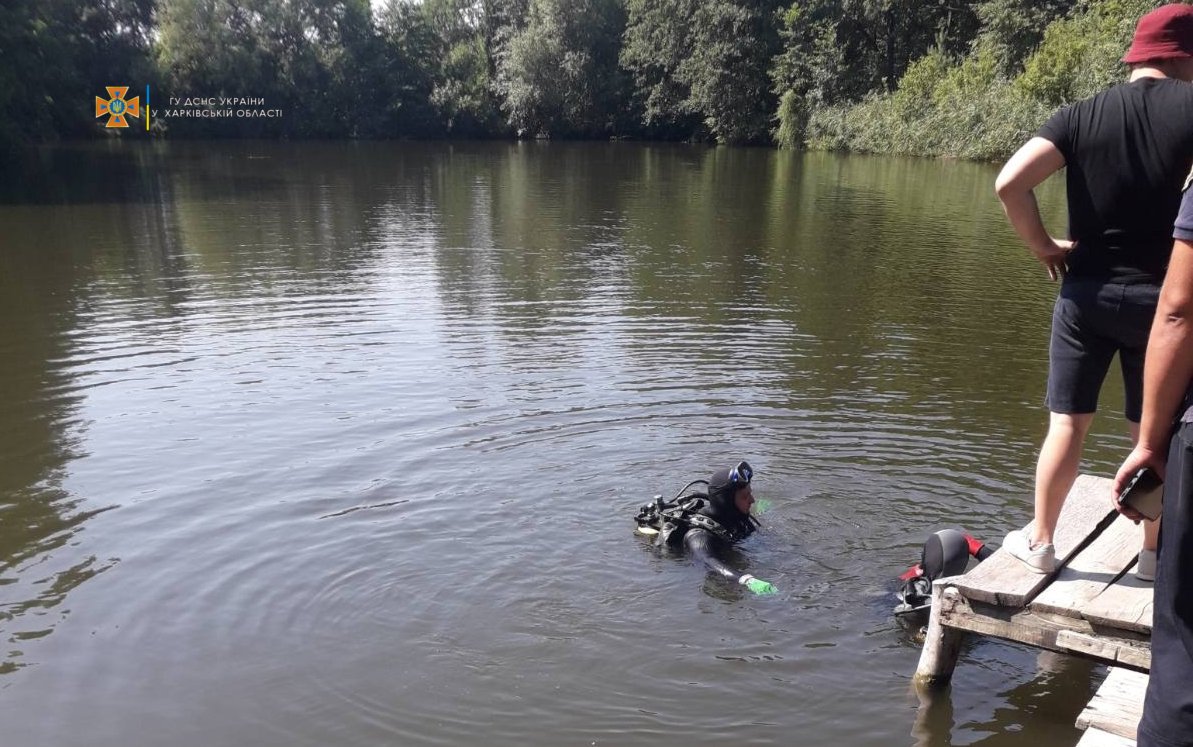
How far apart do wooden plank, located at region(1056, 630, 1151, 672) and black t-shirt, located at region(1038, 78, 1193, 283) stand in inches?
57.0

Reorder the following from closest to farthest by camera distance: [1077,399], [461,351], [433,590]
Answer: [1077,399]
[433,590]
[461,351]

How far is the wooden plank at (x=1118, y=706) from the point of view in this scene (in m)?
3.81

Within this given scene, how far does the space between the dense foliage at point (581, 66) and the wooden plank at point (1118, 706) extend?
34.7 m

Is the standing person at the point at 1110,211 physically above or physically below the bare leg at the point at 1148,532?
above

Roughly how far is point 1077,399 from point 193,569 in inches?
202

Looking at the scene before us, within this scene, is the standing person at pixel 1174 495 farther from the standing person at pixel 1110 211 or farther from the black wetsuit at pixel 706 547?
the black wetsuit at pixel 706 547

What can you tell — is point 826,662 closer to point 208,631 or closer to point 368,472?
point 208,631

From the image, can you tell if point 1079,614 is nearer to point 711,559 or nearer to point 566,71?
point 711,559

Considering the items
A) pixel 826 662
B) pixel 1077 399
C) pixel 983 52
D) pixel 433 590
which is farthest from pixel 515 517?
pixel 983 52

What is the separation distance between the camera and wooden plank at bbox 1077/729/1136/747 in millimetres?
3697

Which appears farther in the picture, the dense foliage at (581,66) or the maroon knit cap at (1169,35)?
the dense foliage at (581,66)

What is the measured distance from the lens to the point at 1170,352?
7.95ft

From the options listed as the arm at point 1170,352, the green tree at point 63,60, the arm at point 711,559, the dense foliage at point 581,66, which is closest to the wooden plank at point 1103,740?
the arm at point 1170,352

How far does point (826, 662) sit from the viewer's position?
5.19 m
